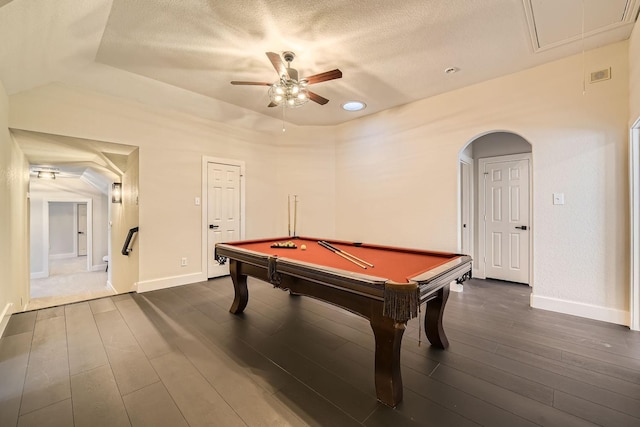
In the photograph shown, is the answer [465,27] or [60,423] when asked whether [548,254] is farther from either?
[60,423]

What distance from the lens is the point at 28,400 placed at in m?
1.55

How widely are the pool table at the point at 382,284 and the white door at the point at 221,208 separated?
182 cm

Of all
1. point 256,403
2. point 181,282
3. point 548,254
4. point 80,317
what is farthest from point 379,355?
point 181,282

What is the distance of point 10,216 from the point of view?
9.50ft

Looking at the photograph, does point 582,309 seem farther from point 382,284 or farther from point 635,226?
point 382,284

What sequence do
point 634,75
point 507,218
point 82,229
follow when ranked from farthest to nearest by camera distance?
point 82,229
point 507,218
point 634,75

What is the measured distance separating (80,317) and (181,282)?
4.10 feet

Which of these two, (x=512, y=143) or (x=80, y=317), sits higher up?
(x=512, y=143)

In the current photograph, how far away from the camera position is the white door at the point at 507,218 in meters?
4.08

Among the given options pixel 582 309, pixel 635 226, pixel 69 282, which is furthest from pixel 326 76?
pixel 69 282

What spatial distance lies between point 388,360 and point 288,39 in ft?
9.11

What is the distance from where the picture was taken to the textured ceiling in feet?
6.81

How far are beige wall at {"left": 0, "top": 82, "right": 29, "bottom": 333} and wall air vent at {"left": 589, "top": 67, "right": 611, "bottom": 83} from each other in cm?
580

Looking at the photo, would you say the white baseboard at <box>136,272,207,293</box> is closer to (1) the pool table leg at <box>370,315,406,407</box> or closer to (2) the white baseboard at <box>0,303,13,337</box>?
(2) the white baseboard at <box>0,303,13,337</box>
